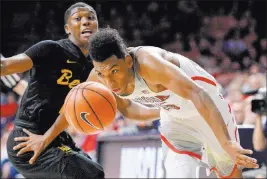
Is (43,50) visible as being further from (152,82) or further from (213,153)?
(213,153)

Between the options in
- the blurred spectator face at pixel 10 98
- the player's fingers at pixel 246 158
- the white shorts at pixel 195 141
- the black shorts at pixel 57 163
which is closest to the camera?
the player's fingers at pixel 246 158

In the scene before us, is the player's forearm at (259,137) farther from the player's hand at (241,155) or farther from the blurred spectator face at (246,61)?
the blurred spectator face at (246,61)

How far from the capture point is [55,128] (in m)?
3.33

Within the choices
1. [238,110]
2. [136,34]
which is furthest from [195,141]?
[136,34]

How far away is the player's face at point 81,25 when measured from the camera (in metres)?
3.75

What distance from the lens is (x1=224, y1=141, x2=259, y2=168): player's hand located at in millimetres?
2602

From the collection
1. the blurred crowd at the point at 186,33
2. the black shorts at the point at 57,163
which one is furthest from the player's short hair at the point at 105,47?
the blurred crowd at the point at 186,33

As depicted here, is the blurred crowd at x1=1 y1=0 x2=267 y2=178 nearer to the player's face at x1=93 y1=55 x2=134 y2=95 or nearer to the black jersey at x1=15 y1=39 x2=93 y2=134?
the black jersey at x1=15 y1=39 x2=93 y2=134

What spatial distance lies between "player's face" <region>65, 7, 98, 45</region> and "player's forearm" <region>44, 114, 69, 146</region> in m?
0.75

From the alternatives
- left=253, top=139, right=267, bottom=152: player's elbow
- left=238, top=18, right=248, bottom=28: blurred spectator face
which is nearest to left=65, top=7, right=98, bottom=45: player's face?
left=253, top=139, right=267, bottom=152: player's elbow

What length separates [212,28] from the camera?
35.2 ft

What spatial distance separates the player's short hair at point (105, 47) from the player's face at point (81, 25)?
64 cm

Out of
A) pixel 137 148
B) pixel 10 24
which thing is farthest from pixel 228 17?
pixel 137 148

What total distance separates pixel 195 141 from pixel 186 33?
758 centimetres
